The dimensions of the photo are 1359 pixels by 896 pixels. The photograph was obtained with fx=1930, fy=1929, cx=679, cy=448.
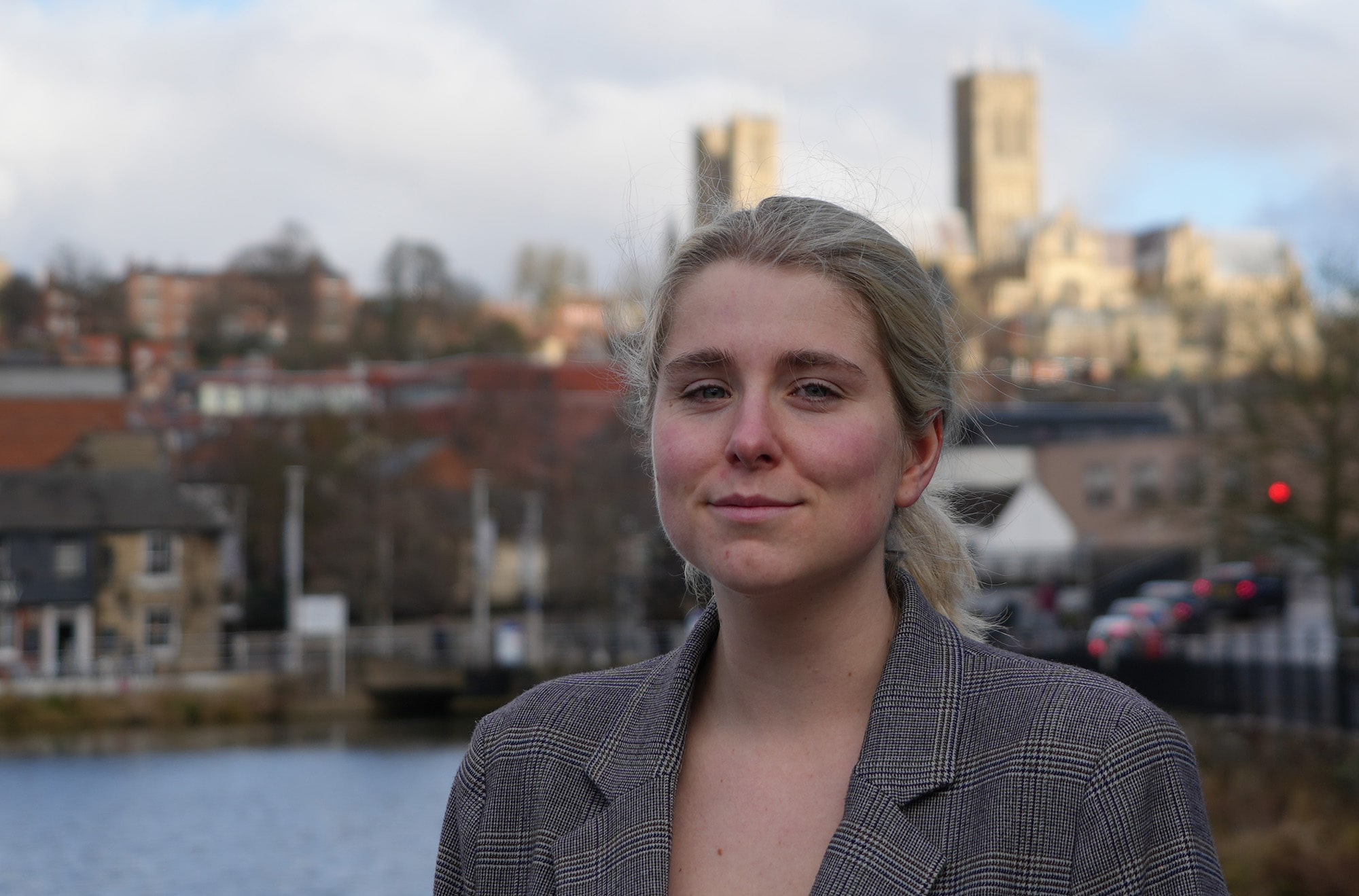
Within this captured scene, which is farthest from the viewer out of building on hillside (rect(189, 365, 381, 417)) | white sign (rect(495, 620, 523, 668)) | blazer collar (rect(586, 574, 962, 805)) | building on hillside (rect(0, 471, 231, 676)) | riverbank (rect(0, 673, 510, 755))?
building on hillside (rect(189, 365, 381, 417))

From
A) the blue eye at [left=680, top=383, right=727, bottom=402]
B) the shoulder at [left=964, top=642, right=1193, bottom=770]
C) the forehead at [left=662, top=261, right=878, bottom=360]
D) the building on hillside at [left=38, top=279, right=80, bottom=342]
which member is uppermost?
the building on hillside at [left=38, top=279, right=80, bottom=342]

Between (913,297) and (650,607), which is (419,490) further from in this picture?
(913,297)

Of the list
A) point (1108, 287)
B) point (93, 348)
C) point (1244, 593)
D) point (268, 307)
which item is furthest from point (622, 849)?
point (1108, 287)

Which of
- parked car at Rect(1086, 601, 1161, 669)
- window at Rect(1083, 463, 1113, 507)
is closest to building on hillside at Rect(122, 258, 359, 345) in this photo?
window at Rect(1083, 463, 1113, 507)

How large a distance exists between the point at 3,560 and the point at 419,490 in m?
14.8

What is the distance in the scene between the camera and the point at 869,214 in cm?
255

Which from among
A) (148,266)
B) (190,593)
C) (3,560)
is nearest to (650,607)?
(190,593)

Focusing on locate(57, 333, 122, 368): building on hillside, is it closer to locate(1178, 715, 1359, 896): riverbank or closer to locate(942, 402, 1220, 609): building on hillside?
locate(942, 402, 1220, 609): building on hillside

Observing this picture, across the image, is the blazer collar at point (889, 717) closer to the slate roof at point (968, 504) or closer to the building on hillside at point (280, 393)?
the slate roof at point (968, 504)

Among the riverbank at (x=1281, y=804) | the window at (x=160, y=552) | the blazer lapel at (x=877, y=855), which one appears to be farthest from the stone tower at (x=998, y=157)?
the blazer lapel at (x=877, y=855)

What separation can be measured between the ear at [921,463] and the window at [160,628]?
50.3 metres

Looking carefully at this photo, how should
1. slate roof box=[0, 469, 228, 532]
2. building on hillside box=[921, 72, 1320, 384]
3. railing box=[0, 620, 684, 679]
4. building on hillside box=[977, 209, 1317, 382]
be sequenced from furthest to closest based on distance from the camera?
1. building on hillside box=[921, 72, 1320, 384]
2. building on hillside box=[977, 209, 1317, 382]
3. slate roof box=[0, 469, 228, 532]
4. railing box=[0, 620, 684, 679]

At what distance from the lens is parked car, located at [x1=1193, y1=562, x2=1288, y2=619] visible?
4322cm

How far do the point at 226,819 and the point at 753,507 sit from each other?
27.1 metres
